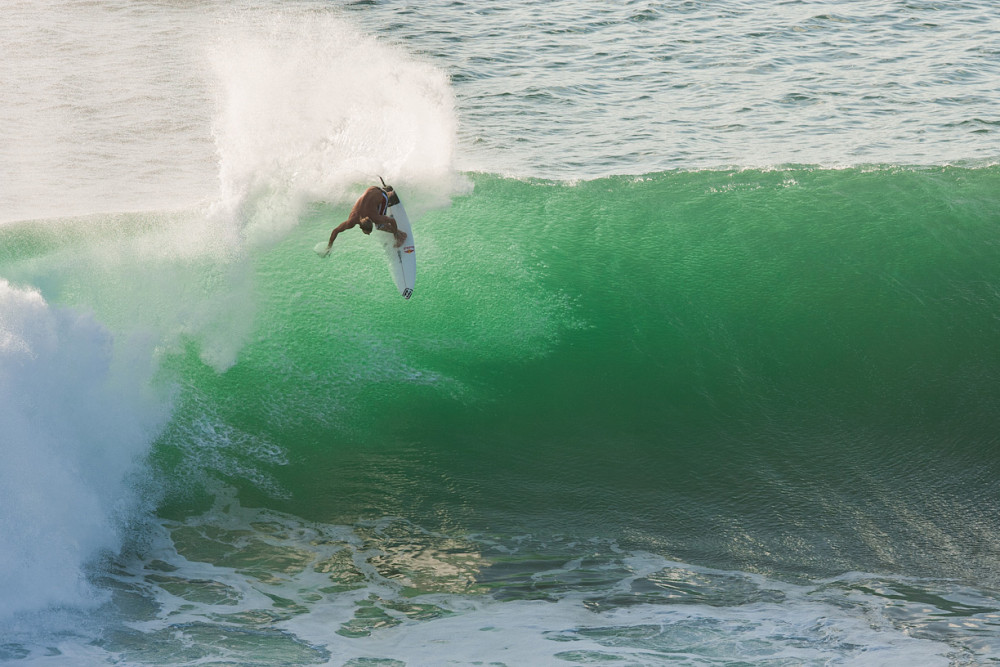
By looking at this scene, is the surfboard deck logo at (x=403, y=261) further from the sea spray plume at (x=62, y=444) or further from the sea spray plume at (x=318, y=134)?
the sea spray plume at (x=62, y=444)

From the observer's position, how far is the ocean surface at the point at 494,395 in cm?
564

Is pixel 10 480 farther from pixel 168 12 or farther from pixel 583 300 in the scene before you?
pixel 168 12

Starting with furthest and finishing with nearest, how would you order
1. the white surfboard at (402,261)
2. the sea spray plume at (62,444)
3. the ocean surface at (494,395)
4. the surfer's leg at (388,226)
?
the white surfboard at (402,261) < the surfer's leg at (388,226) < the sea spray plume at (62,444) < the ocean surface at (494,395)

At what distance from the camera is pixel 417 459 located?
705 centimetres

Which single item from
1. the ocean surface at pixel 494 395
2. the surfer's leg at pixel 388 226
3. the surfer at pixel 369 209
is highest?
the surfer at pixel 369 209

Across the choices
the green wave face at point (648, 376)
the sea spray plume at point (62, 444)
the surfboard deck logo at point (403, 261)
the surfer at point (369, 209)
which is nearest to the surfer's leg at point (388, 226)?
the surfer at point (369, 209)

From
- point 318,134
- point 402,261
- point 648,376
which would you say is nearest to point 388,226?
point 402,261

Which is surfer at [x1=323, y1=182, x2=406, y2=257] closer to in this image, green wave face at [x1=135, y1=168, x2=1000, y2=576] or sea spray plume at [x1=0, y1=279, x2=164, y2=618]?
green wave face at [x1=135, y1=168, x2=1000, y2=576]

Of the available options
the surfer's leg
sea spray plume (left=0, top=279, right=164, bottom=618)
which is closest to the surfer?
the surfer's leg

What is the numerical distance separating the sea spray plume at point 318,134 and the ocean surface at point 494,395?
0.04 meters

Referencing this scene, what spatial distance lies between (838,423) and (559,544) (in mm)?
2415

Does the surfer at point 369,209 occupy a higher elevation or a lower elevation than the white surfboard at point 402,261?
higher

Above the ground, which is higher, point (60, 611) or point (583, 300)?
point (583, 300)

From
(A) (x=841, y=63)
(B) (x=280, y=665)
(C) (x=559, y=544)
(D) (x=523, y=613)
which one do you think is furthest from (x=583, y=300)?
(A) (x=841, y=63)
